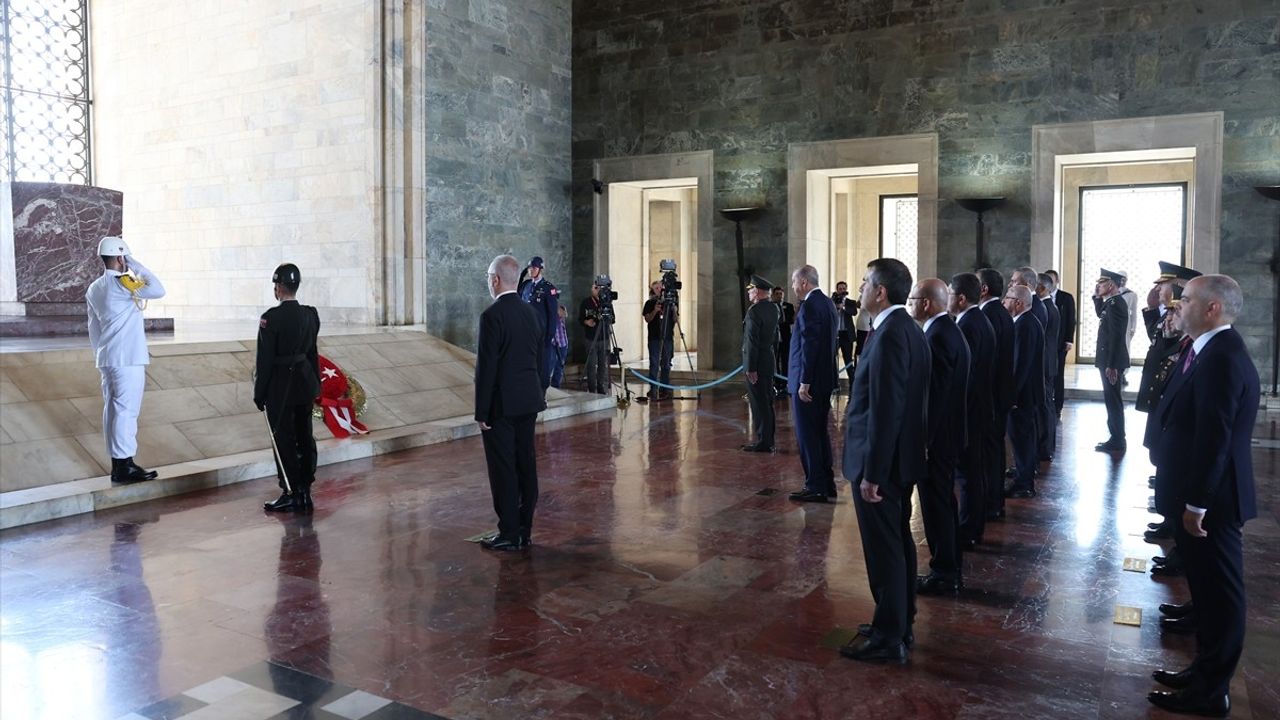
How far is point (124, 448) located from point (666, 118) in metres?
12.4

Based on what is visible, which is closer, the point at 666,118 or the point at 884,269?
the point at 884,269

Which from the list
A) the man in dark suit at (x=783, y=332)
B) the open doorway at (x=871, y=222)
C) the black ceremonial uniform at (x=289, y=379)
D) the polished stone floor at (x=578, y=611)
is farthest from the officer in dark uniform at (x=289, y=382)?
the open doorway at (x=871, y=222)

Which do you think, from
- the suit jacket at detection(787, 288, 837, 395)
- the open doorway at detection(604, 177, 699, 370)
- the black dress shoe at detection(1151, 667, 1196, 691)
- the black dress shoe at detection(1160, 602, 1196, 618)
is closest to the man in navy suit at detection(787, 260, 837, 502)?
the suit jacket at detection(787, 288, 837, 395)

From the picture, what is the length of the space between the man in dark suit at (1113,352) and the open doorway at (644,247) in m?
7.86

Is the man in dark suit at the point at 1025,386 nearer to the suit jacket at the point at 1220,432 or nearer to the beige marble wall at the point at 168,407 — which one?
the suit jacket at the point at 1220,432

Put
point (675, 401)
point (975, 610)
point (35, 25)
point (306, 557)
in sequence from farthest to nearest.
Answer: point (35, 25) → point (675, 401) → point (306, 557) → point (975, 610)

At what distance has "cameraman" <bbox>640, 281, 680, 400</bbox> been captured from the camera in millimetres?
13516

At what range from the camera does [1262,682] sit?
386cm

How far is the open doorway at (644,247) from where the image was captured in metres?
18.5

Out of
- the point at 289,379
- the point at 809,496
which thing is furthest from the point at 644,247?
the point at 289,379

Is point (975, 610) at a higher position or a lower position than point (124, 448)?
lower

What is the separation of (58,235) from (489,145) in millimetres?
6325

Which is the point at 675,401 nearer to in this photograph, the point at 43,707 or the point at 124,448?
the point at 124,448

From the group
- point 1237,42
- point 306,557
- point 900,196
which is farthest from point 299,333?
point 900,196
